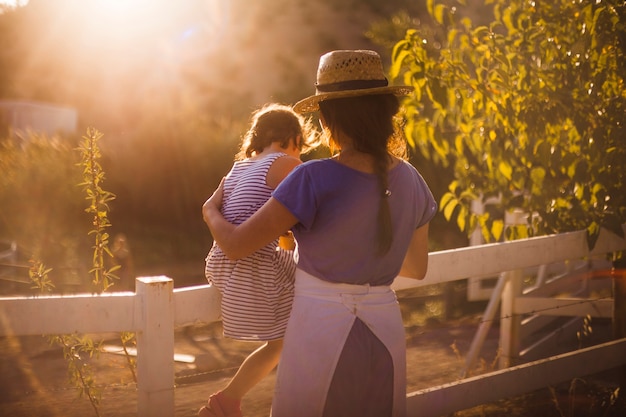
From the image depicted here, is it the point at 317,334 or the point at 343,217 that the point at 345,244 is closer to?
the point at 343,217

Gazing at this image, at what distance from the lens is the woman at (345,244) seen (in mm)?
2514

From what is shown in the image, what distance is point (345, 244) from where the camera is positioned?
2549 mm

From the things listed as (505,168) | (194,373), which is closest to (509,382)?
(505,168)

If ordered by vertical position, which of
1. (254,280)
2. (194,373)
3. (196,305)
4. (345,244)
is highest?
(345,244)

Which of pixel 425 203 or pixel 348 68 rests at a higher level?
pixel 348 68

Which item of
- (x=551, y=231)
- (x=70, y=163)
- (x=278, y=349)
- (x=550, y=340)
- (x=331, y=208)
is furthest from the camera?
(x=70, y=163)

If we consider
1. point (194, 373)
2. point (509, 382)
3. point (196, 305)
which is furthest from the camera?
point (194, 373)

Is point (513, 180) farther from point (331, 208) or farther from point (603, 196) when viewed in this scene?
point (331, 208)

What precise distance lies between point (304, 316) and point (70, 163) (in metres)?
11.4

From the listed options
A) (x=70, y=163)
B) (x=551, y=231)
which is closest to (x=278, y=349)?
(x=551, y=231)

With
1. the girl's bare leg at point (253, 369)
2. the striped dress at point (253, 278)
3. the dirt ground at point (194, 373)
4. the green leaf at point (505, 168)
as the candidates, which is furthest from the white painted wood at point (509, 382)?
the green leaf at point (505, 168)

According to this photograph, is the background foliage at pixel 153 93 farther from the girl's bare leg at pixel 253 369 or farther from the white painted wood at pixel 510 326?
the girl's bare leg at pixel 253 369

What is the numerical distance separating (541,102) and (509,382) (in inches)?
66.0

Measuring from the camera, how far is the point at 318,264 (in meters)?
2.58
